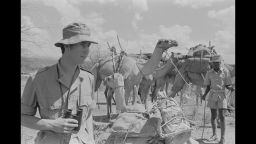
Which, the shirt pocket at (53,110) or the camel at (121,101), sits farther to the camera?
the camel at (121,101)

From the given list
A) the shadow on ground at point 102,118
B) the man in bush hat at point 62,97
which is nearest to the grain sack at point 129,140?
the man in bush hat at point 62,97

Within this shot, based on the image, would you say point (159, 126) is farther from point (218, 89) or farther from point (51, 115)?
point (218, 89)

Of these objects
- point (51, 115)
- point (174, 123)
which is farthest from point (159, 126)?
point (51, 115)

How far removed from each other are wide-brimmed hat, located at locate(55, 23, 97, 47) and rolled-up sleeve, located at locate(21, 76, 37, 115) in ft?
1.20

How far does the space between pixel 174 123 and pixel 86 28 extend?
2.69 meters

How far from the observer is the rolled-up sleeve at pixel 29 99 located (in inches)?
96.6

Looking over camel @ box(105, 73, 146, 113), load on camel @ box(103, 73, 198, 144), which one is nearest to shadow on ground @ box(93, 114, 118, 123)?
camel @ box(105, 73, 146, 113)

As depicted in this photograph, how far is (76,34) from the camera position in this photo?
8.23 feet

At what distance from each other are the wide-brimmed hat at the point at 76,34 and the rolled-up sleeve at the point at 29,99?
0.37 m

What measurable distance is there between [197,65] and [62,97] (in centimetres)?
875

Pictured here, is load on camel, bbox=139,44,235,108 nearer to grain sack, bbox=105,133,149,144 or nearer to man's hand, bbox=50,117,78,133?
grain sack, bbox=105,133,149,144

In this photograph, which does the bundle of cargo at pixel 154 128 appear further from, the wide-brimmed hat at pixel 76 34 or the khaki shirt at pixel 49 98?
the wide-brimmed hat at pixel 76 34
